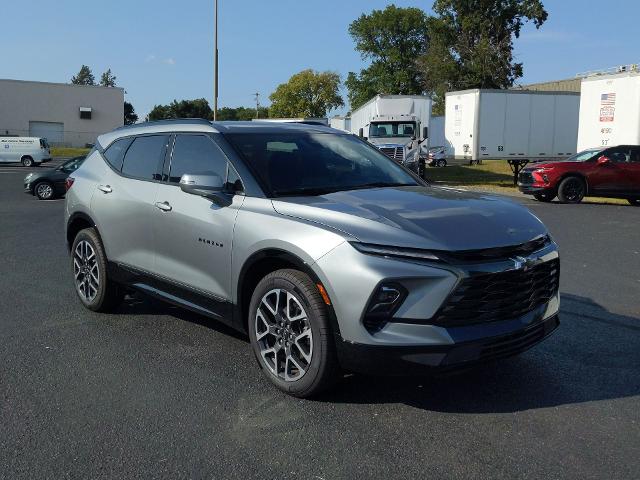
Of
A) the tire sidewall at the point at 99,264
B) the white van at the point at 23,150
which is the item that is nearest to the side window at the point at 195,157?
the tire sidewall at the point at 99,264

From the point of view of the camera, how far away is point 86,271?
595 centimetres

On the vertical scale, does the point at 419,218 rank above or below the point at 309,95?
below

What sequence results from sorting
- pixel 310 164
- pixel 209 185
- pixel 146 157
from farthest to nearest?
1. pixel 146 157
2. pixel 310 164
3. pixel 209 185

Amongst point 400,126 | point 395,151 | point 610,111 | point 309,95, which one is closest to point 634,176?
point 610,111

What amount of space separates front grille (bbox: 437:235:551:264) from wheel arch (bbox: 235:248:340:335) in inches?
28.3

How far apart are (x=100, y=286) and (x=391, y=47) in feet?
261

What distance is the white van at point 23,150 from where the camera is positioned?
40247mm

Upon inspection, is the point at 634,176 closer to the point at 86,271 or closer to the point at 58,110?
the point at 86,271

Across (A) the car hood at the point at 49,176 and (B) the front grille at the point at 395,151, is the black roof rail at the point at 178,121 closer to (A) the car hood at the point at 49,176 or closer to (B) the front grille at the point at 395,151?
(A) the car hood at the point at 49,176

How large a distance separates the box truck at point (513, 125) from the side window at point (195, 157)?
2173 cm

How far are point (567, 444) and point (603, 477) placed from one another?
33 centimetres

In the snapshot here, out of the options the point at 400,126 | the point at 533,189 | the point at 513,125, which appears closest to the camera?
the point at 533,189

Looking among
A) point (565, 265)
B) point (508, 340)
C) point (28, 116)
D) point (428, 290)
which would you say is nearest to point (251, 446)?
point (428, 290)

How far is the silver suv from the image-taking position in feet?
11.1
